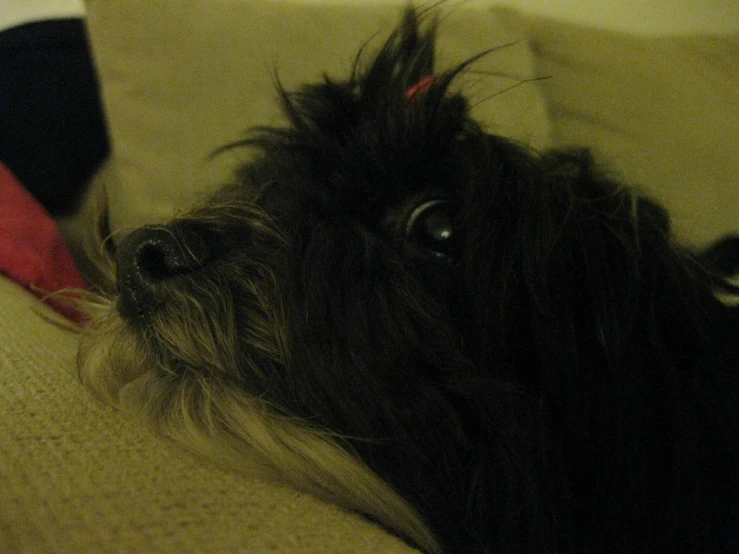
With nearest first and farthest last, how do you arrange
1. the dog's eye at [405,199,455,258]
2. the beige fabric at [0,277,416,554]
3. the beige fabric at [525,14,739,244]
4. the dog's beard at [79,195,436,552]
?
the beige fabric at [0,277,416,554] < the dog's beard at [79,195,436,552] < the dog's eye at [405,199,455,258] < the beige fabric at [525,14,739,244]

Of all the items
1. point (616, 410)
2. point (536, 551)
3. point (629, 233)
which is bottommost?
point (536, 551)

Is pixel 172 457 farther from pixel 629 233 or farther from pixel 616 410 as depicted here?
pixel 629 233

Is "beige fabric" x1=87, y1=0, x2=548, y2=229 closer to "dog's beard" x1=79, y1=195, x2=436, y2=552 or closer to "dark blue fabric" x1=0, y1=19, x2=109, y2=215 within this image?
"dark blue fabric" x1=0, y1=19, x2=109, y2=215

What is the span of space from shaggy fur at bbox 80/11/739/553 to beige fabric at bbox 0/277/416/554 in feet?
0.24

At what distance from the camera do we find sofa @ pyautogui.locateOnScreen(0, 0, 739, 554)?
23.5 inches

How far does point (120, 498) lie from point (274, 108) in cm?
92

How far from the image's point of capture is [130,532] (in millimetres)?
393

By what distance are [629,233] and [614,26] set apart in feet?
4.35

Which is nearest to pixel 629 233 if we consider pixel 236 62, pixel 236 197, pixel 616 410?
pixel 616 410

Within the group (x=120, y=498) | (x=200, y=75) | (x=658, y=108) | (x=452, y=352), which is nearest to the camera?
(x=120, y=498)

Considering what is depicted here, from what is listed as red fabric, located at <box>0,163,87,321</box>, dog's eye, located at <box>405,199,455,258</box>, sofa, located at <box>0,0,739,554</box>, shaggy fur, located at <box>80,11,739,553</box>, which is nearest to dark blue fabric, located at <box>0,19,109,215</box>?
sofa, located at <box>0,0,739,554</box>

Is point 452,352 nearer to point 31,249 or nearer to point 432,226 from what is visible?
point 432,226

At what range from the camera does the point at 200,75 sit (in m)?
1.16

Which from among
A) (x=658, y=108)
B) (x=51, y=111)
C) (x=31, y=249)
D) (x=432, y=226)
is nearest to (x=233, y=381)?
(x=432, y=226)
